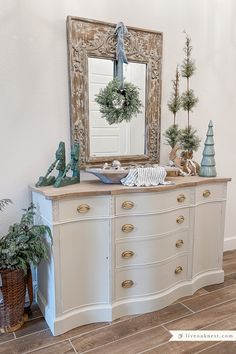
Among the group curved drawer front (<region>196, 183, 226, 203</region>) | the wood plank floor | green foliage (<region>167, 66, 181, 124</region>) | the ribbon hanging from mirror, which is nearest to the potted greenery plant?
the wood plank floor

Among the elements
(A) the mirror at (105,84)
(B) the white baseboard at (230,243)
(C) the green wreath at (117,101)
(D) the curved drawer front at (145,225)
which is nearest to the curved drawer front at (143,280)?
(D) the curved drawer front at (145,225)

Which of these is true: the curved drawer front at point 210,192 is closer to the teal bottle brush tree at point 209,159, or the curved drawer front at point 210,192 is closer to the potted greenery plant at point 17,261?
the teal bottle brush tree at point 209,159

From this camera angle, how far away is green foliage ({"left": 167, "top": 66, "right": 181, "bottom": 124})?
2.54m

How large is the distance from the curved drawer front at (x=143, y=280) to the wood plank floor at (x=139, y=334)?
0.16 metres

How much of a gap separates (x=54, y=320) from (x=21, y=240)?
56cm

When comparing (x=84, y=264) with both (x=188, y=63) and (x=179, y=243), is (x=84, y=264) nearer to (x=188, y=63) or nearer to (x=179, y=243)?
(x=179, y=243)

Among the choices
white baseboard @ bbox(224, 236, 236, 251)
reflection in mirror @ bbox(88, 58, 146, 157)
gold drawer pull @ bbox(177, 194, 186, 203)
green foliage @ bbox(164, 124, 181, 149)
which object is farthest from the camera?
white baseboard @ bbox(224, 236, 236, 251)

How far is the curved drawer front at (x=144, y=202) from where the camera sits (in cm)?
190

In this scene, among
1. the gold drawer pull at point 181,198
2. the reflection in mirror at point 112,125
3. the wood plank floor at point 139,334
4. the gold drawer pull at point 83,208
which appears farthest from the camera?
the reflection in mirror at point 112,125

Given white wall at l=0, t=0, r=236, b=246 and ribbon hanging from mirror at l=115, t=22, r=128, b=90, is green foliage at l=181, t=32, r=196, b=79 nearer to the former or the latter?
white wall at l=0, t=0, r=236, b=246

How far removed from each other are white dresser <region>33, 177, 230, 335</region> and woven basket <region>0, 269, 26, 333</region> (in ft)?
0.56

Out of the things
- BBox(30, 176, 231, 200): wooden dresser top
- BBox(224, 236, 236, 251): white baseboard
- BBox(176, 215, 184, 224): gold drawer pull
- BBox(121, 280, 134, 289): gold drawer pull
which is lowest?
BBox(224, 236, 236, 251): white baseboard

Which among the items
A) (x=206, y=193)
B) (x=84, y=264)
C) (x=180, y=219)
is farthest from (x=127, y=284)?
(x=206, y=193)

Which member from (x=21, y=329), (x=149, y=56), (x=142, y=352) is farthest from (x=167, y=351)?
(x=149, y=56)
